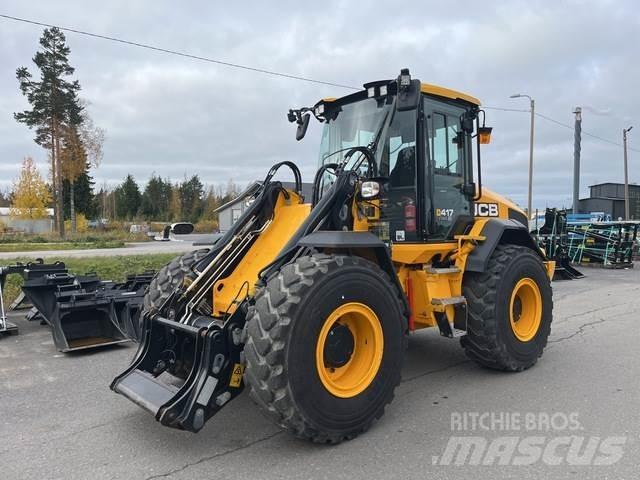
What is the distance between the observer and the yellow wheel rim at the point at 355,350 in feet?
12.4

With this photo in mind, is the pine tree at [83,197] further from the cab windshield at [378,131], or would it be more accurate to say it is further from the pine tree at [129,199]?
the cab windshield at [378,131]

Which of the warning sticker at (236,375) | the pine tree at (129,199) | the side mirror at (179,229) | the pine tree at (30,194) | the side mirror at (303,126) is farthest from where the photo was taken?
the pine tree at (129,199)

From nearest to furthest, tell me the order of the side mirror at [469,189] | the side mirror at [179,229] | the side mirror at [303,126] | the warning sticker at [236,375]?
the warning sticker at [236,375] < the side mirror at [179,229] < the side mirror at [469,189] < the side mirror at [303,126]

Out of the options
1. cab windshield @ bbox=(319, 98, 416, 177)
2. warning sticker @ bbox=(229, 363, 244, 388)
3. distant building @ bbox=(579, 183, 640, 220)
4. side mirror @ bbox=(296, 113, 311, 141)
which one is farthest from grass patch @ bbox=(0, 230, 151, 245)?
distant building @ bbox=(579, 183, 640, 220)

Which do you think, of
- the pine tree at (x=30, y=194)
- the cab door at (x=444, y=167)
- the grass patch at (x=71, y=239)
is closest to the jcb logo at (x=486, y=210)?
the cab door at (x=444, y=167)

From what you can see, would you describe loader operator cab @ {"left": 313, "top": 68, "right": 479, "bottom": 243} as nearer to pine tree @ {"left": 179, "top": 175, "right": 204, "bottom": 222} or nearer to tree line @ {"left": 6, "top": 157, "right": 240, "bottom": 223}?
tree line @ {"left": 6, "top": 157, "right": 240, "bottom": 223}

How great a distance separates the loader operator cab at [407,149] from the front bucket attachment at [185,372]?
1907 mm

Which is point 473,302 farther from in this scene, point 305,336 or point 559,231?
point 559,231

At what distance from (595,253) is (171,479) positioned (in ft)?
61.8

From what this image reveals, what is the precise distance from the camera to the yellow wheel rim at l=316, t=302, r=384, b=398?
3.78m

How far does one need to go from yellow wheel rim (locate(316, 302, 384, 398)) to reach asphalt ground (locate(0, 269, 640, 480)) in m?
0.41

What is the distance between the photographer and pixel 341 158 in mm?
5270

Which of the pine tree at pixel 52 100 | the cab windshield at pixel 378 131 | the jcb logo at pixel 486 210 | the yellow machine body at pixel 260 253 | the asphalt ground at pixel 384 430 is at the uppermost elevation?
the pine tree at pixel 52 100

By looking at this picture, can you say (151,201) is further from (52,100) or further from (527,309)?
(527,309)
